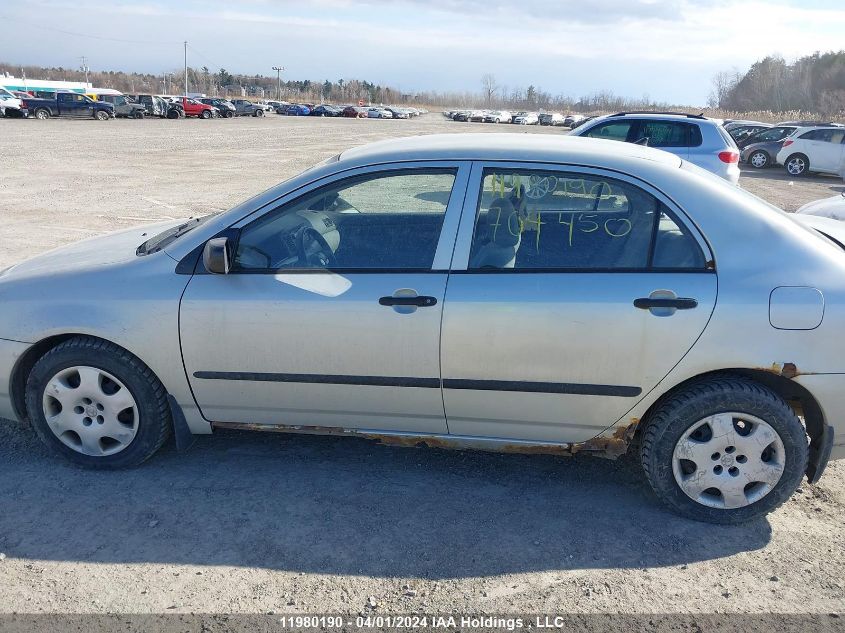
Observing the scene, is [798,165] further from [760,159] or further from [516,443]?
[516,443]

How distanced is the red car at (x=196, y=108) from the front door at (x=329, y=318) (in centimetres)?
5119

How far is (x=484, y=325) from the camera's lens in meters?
3.26

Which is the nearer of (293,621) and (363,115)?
(293,621)

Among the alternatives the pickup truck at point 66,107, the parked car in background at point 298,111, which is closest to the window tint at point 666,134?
the pickup truck at point 66,107

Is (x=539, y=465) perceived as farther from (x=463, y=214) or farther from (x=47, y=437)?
(x=47, y=437)

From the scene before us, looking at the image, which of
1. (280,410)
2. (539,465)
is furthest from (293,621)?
(539,465)

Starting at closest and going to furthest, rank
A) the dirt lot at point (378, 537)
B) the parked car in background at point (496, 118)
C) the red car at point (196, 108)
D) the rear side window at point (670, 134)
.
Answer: the dirt lot at point (378, 537) → the rear side window at point (670, 134) → the red car at point (196, 108) → the parked car in background at point (496, 118)

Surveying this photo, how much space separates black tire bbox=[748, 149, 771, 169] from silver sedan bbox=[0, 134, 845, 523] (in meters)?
22.9

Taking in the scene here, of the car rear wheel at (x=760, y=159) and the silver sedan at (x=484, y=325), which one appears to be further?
the car rear wheel at (x=760, y=159)

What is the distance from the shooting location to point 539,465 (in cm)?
392

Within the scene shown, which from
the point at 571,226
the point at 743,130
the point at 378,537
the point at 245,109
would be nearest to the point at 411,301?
the point at 571,226

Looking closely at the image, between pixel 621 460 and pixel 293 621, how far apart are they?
2.08 meters

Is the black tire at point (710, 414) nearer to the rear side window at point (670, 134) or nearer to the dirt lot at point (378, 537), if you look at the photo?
the dirt lot at point (378, 537)

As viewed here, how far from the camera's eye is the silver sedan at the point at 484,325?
3209 millimetres
